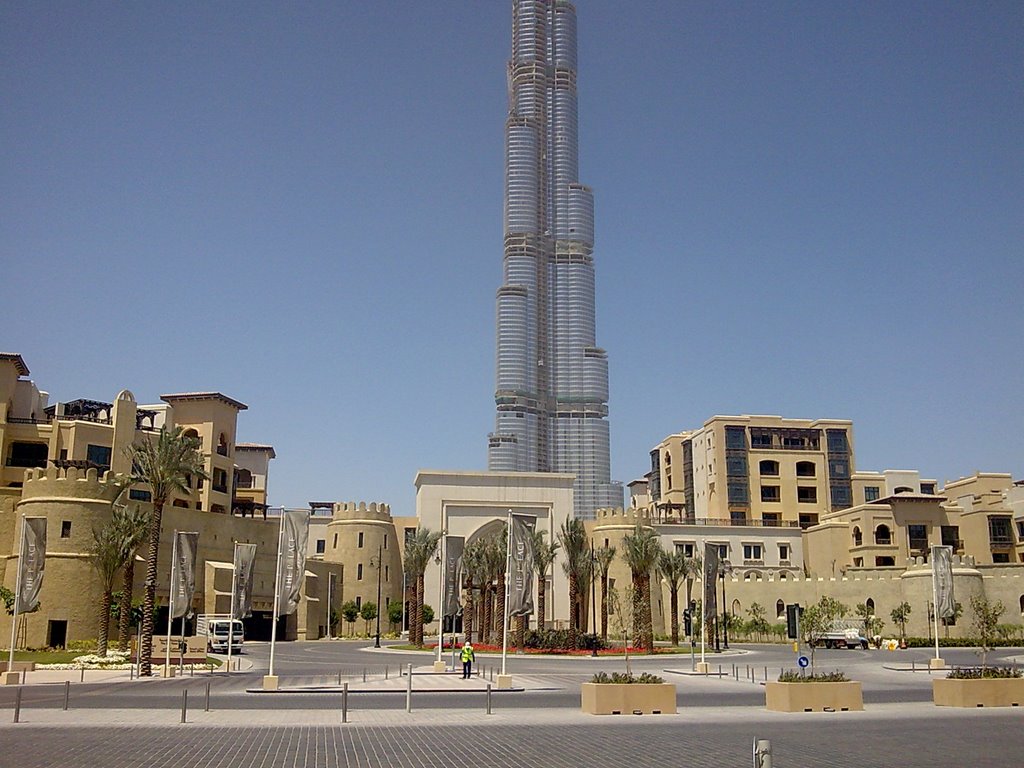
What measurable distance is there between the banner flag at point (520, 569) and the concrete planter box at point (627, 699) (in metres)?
9.33

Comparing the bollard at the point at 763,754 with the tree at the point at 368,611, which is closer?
the bollard at the point at 763,754

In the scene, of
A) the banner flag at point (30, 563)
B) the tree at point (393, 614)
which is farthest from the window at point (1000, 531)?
the banner flag at point (30, 563)

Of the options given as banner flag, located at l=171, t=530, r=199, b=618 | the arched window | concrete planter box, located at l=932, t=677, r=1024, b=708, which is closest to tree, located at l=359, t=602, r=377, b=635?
the arched window

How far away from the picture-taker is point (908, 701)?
88.5ft

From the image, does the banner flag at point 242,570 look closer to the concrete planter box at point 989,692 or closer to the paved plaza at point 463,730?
the paved plaza at point 463,730

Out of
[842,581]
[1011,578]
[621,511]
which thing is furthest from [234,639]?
[1011,578]

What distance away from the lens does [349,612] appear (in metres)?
80.8

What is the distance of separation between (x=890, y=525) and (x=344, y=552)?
44693mm

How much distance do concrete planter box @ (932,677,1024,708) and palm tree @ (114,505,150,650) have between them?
113 ft

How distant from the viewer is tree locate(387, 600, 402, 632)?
83900mm

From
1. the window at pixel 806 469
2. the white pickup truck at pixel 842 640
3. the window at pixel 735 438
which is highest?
the window at pixel 735 438

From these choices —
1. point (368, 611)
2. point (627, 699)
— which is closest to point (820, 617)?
point (368, 611)

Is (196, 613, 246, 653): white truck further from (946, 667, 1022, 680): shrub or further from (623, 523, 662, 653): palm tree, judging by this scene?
(946, 667, 1022, 680): shrub

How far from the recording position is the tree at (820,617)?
202 ft
